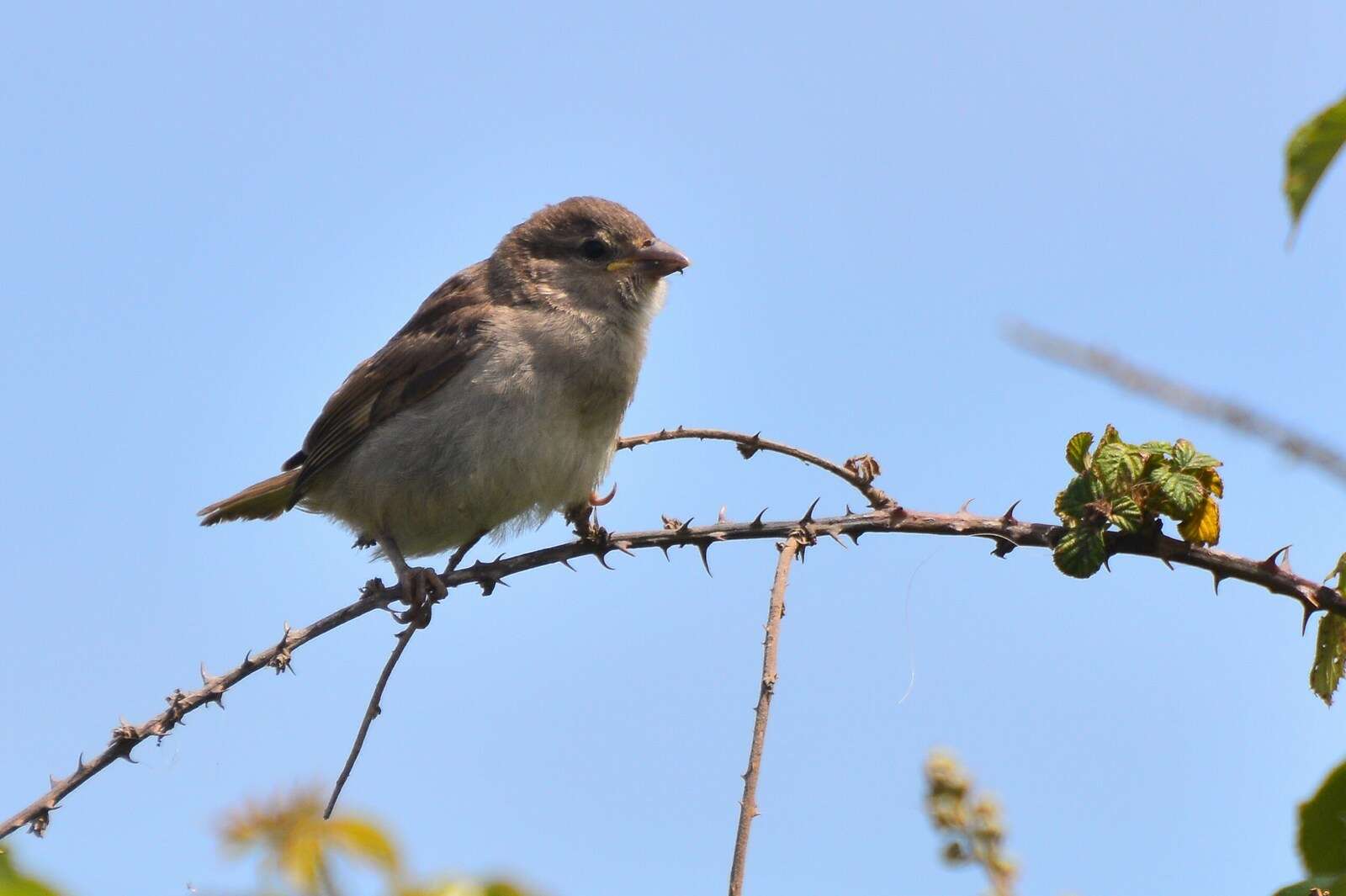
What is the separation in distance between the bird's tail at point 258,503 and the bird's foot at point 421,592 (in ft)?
6.09

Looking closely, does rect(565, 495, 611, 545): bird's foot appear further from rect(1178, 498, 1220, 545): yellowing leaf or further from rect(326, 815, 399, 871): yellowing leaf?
rect(326, 815, 399, 871): yellowing leaf

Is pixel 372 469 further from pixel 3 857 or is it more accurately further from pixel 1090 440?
pixel 3 857

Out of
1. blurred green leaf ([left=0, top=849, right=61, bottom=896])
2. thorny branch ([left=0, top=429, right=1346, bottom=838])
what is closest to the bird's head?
thorny branch ([left=0, top=429, right=1346, bottom=838])

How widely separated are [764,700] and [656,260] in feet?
13.8

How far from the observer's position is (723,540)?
3.54 meters

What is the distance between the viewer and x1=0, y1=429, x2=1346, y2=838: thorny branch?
9.25ft

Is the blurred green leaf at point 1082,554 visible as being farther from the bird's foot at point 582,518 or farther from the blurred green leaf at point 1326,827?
the bird's foot at point 582,518

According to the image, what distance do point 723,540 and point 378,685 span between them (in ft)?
2.97

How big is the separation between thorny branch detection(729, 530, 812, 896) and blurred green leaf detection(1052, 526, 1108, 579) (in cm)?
56

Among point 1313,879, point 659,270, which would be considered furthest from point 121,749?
point 659,270

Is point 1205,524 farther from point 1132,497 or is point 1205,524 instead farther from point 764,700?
point 764,700

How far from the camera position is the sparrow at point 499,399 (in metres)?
5.95

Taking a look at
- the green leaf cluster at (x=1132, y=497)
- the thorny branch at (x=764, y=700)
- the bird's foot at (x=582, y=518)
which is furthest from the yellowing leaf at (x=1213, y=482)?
the bird's foot at (x=582, y=518)

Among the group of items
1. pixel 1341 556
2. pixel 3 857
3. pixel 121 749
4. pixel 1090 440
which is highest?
pixel 1090 440
